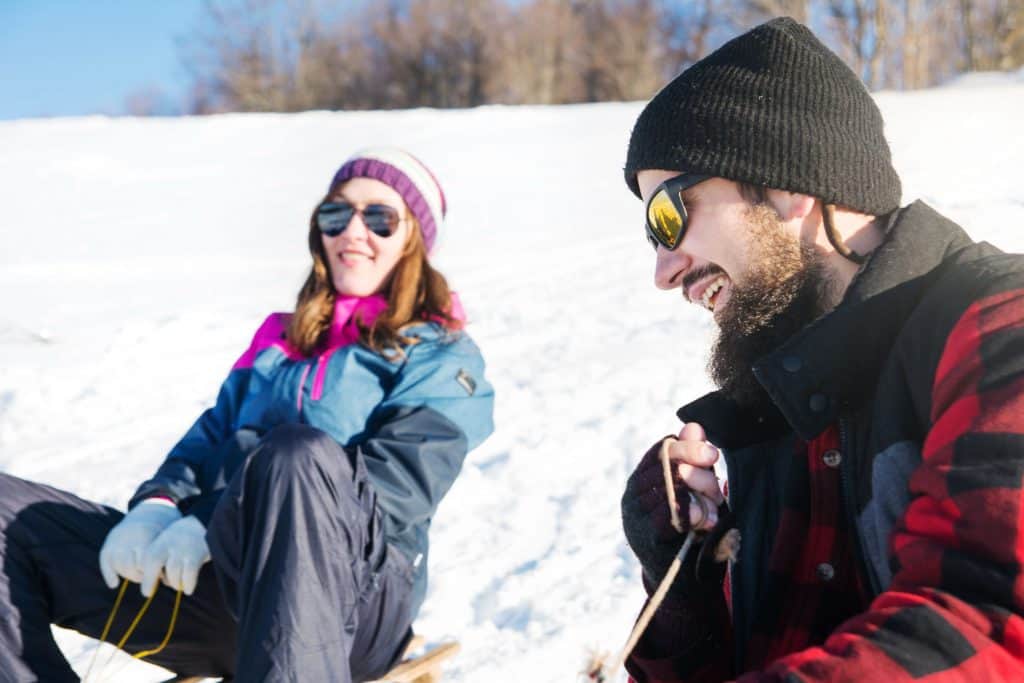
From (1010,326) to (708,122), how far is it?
739 millimetres

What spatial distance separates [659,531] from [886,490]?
1.45ft

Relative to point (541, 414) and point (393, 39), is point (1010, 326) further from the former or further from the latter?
point (393, 39)

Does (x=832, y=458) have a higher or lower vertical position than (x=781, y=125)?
lower

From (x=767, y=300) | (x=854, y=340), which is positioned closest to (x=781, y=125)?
(x=767, y=300)

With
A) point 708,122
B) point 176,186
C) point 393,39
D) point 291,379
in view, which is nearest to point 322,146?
point 176,186

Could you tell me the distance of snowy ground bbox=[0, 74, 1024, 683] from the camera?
3.39 metres

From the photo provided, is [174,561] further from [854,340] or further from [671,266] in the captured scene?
[854,340]

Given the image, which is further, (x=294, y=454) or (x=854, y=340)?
(x=294, y=454)

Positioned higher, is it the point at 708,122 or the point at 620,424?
the point at 708,122

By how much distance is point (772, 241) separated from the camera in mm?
1702

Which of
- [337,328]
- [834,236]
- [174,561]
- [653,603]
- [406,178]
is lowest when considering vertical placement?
[174,561]

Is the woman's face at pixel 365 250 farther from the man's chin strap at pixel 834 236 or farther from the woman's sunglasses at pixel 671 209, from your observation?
the man's chin strap at pixel 834 236

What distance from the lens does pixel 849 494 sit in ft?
4.75

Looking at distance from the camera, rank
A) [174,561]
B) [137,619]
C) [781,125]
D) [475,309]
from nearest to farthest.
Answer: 1. [781,125]
2. [174,561]
3. [137,619]
4. [475,309]
